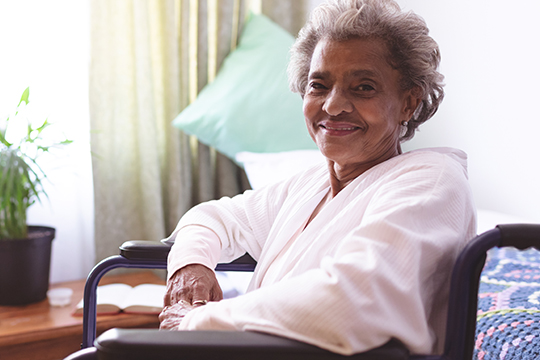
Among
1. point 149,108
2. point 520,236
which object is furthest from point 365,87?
point 149,108

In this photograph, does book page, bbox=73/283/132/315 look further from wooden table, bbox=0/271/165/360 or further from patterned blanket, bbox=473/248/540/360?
patterned blanket, bbox=473/248/540/360

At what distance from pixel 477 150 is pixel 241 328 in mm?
1498

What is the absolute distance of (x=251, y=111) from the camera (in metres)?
2.13

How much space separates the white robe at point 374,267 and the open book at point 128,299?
830 millimetres

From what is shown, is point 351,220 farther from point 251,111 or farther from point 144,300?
point 251,111

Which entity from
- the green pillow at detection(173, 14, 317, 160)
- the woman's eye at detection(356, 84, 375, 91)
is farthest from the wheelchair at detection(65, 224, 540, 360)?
the green pillow at detection(173, 14, 317, 160)

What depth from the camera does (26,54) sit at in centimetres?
195

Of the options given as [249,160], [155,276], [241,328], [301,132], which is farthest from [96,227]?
[241,328]

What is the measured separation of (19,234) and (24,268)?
12 cm

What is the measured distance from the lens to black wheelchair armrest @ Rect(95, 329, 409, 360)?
24.3 inches

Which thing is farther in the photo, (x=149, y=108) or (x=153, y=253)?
(x=149, y=108)

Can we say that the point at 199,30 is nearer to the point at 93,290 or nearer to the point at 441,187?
the point at 93,290

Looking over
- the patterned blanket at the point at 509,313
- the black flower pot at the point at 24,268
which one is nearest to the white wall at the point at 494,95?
the patterned blanket at the point at 509,313

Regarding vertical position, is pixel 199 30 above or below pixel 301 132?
above
